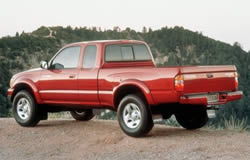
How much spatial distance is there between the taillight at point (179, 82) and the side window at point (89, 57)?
217 cm

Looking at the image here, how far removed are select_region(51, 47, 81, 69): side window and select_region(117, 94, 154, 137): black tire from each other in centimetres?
174

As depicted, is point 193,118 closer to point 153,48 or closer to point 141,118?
point 141,118

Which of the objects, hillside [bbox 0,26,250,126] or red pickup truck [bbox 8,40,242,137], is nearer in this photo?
red pickup truck [bbox 8,40,242,137]

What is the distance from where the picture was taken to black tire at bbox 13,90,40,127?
11.3 metres

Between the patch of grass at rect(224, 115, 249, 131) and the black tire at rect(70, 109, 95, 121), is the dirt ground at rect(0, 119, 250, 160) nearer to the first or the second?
the black tire at rect(70, 109, 95, 121)

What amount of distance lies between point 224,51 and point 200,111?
475 ft

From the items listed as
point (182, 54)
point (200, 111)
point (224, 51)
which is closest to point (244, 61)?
point (224, 51)

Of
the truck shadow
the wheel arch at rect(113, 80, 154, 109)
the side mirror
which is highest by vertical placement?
the side mirror

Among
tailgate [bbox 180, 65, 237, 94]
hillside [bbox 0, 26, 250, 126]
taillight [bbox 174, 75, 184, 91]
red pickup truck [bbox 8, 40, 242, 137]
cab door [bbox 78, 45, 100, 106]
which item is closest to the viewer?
taillight [bbox 174, 75, 184, 91]

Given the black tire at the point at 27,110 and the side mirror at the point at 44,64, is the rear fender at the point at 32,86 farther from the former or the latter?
the side mirror at the point at 44,64

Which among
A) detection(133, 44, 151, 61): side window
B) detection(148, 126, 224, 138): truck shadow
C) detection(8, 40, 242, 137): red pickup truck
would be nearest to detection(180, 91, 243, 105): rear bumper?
detection(8, 40, 242, 137): red pickup truck

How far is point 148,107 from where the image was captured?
899 cm

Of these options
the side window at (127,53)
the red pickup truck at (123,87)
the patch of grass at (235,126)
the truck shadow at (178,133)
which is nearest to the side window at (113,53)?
the red pickup truck at (123,87)

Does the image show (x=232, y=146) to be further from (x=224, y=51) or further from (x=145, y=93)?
(x=224, y=51)
